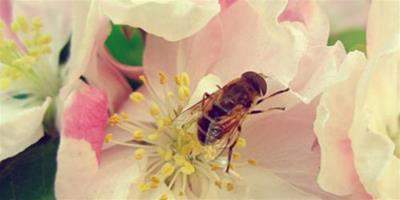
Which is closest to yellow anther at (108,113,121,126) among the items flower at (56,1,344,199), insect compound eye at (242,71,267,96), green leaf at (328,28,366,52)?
flower at (56,1,344,199)

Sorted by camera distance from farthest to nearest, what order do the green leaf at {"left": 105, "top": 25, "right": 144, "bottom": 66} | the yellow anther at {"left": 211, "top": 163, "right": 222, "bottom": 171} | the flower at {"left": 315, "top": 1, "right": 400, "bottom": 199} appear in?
the green leaf at {"left": 105, "top": 25, "right": 144, "bottom": 66}
the yellow anther at {"left": 211, "top": 163, "right": 222, "bottom": 171}
the flower at {"left": 315, "top": 1, "right": 400, "bottom": 199}

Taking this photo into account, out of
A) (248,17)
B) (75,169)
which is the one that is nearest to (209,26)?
(248,17)

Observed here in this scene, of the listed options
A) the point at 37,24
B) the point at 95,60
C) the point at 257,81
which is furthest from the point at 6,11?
the point at 257,81

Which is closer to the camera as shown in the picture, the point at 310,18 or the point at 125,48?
the point at 310,18

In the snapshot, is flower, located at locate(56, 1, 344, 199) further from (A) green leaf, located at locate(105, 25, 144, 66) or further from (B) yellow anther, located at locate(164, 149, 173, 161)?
(A) green leaf, located at locate(105, 25, 144, 66)

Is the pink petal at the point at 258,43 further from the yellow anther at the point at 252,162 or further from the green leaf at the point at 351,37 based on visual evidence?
the green leaf at the point at 351,37

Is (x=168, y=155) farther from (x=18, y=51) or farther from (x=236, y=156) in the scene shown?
(x=18, y=51)

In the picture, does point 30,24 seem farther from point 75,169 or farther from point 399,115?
point 399,115

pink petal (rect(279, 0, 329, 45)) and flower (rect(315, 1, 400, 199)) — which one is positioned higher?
pink petal (rect(279, 0, 329, 45))
